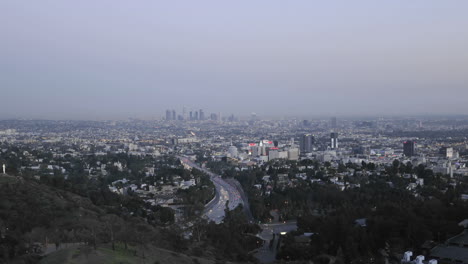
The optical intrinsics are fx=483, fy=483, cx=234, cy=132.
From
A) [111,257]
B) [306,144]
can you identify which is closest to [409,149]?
[306,144]

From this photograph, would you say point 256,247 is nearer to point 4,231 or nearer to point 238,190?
point 4,231

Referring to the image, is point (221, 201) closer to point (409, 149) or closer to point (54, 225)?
point (54, 225)

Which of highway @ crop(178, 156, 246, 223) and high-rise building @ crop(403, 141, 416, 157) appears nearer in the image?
highway @ crop(178, 156, 246, 223)

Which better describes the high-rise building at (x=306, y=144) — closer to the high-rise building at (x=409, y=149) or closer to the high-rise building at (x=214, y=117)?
the high-rise building at (x=409, y=149)

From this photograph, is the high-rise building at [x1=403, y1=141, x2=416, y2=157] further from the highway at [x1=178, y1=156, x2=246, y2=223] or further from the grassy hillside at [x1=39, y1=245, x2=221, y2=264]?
the grassy hillside at [x1=39, y1=245, x2=221, y2=264]

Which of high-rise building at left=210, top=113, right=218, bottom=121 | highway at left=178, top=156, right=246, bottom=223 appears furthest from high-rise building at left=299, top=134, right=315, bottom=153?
high-rise building at left=210, top=113, right=218, bottom=121

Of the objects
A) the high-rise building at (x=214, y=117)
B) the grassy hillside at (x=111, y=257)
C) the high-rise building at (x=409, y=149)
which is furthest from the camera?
the high-rise building at (x=214, y=117)

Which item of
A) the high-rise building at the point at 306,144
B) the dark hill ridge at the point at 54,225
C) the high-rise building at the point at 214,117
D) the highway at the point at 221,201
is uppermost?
the high-rise building at the point at 214,117

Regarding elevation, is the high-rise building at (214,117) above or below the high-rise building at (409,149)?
above

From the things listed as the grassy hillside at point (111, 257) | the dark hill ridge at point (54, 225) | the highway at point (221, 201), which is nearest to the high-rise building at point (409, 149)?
the highway at point (221, 201)

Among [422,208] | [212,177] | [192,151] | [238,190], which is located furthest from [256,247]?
[192,151]

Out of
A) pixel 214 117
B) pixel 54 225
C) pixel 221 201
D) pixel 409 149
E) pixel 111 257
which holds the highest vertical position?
pixel 214 117
